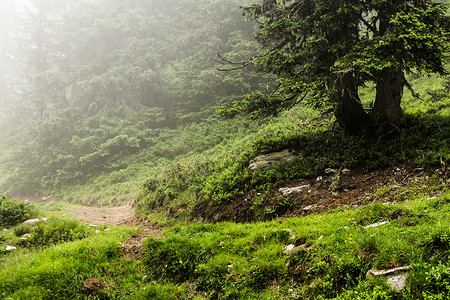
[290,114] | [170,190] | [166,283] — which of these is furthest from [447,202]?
[290,114]

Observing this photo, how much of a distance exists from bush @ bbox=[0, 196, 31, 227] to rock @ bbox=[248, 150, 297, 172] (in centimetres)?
849

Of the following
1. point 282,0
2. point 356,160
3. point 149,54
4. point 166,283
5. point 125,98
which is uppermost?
point 149,54

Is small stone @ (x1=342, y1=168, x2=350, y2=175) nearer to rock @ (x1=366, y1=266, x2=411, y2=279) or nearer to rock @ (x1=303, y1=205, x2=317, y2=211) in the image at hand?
rock @ (x1=303, y1=205, x2=317, y2=211)

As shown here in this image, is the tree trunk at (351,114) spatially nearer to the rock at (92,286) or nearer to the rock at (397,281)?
the rock at (397,281)

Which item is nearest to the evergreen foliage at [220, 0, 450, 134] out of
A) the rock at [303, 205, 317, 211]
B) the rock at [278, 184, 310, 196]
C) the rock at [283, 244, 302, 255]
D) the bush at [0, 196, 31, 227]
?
the rock at [278, 184, 310, 196]

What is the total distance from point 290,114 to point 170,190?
8.87 metres

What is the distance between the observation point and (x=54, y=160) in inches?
891

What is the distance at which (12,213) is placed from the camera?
341 inches

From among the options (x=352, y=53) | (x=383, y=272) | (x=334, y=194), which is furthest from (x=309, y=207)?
(x=352, y=53)

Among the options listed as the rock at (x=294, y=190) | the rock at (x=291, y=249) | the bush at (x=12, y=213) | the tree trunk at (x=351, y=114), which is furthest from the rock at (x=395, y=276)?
the bush at (x=12, y=213)

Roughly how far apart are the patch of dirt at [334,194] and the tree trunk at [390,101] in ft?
5.80

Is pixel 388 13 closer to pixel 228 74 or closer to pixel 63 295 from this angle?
pixel 63 295

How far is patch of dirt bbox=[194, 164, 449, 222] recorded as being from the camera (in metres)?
5.27

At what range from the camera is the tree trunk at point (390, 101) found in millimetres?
6957
